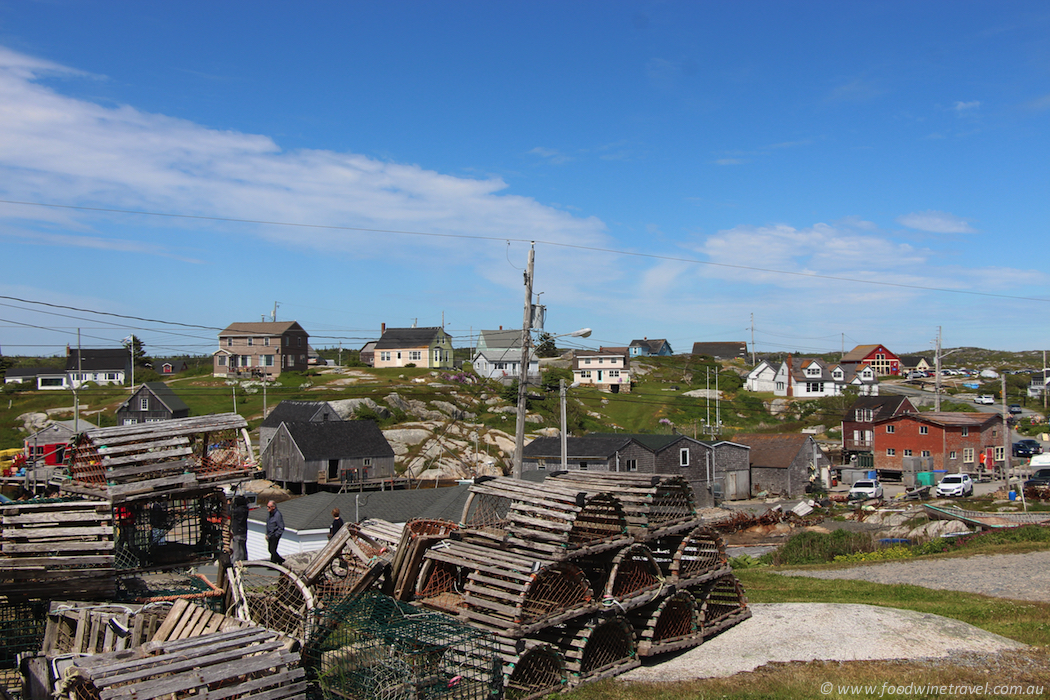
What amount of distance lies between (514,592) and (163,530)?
6.76 meters

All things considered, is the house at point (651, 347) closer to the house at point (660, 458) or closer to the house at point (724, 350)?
the house at point (724, 350)

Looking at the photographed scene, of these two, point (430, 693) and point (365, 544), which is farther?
point (365, 544)

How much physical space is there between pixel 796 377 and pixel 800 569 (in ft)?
208

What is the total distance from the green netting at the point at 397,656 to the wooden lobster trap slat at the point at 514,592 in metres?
0.44

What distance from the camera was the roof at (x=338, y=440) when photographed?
46.9 metres

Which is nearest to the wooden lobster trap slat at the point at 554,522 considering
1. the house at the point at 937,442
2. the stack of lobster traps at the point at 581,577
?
the stack of lobster traps at the point at 581,577

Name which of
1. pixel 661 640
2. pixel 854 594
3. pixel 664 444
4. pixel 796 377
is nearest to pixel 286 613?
A: pixel 661 640

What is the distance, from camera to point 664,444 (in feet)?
155

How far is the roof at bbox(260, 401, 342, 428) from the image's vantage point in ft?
168

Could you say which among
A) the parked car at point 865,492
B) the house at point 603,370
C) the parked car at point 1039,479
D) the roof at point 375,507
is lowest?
the parked car at point 865,492

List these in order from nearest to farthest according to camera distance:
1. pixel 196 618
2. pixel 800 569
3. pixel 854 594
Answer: pixel 196 618 → pixel 854 594 → pixel 800 569

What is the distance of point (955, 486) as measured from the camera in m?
43.3

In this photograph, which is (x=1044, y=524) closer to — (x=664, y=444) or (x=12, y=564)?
(x=664, y=444)

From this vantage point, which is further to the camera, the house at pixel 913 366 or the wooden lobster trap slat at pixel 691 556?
the house at pixel 913 366
